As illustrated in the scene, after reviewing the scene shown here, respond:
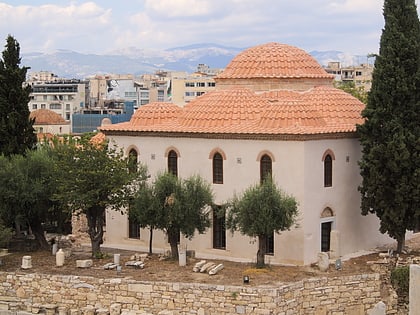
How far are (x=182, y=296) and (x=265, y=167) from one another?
7.91 meters

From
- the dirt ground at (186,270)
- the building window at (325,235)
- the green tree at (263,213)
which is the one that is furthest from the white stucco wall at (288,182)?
the green tree at (263,213)

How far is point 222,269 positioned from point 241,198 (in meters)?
3.02

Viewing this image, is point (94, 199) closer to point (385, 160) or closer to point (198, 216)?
point (198, 216)

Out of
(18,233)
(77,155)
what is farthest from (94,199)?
(18,233)

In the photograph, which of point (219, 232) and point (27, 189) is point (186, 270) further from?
point (27, 189)

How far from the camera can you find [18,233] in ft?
139

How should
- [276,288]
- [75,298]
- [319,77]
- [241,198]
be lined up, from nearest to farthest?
[276,288] < [75,298] < [241,198] < [319,77]

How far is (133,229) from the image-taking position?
41531 mm

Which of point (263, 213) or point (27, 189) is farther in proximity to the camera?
point (27, 189)

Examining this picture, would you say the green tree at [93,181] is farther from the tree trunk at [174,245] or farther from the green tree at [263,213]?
the green tree at [263,213]

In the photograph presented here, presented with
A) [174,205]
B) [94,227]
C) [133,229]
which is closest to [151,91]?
[133,229]

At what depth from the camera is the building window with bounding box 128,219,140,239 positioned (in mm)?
41306

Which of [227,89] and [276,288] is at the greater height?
[227,89]

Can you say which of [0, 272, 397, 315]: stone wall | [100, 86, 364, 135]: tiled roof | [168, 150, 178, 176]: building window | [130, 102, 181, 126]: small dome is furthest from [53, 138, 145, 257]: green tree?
[0, 272, 397, 315]: stone wall
